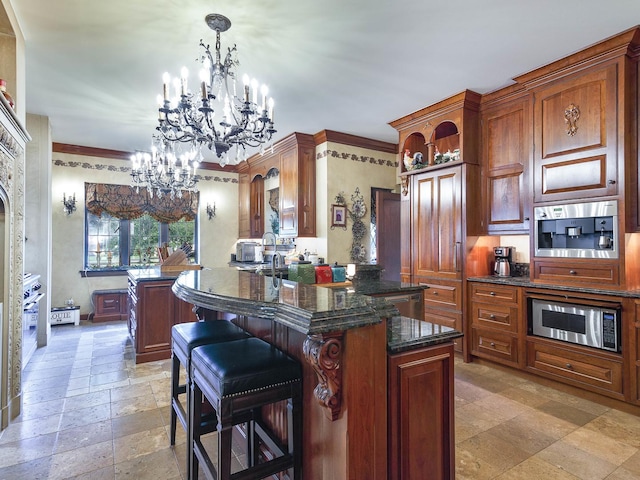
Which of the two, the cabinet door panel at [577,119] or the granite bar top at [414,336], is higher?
the cabinet door panel at [577,119]

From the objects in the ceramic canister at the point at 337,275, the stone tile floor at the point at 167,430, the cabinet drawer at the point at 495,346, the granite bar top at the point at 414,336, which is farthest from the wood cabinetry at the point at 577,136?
the granite bar top at the point at 414,336

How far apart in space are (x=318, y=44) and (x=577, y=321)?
10.5 ft

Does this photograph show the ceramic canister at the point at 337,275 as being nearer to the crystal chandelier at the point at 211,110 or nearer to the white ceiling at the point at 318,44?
the crystal chandelier at the point at 211,110

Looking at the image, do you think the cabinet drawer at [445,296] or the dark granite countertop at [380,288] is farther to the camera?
the cabinet drawer at [445,296]

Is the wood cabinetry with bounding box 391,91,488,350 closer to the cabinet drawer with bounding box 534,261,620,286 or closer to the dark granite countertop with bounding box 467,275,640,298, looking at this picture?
the dark granite countertop with bounding box 467,275,640,298

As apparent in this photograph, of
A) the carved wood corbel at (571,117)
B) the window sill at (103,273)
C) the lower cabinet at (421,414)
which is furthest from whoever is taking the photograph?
the window sill at (103,273)

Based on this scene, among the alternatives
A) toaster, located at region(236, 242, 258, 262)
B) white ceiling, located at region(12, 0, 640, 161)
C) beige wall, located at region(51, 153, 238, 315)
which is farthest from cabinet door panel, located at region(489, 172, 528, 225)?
beige wall, located at region(51, 153, 238, 315)

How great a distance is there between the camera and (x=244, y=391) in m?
1.44

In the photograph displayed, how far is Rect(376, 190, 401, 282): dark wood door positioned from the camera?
5688mm

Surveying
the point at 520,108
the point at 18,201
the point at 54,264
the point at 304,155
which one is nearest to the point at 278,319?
the point at 18,201

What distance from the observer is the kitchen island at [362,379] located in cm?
122

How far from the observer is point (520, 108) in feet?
11.9

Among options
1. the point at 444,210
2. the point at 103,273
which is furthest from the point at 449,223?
the point at 103,273

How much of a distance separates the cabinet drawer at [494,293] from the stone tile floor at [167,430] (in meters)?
0.74
